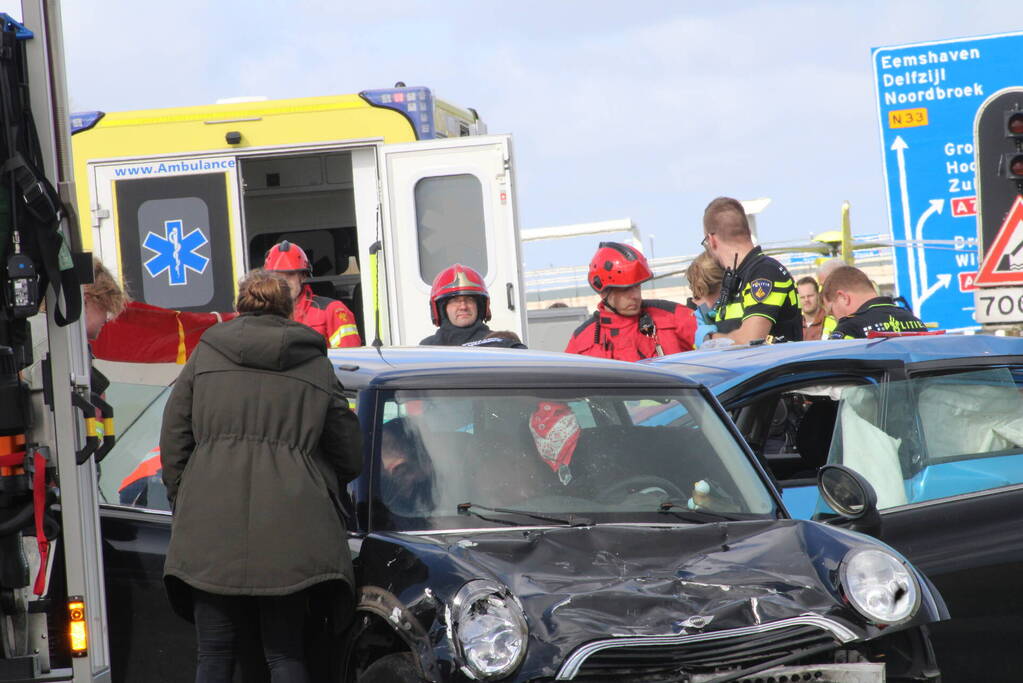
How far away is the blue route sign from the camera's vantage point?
13.8 m

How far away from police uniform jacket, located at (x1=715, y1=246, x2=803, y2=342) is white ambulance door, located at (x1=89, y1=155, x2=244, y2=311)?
428 centimetres

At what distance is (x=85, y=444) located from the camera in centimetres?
466

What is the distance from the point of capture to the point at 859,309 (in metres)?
8.33

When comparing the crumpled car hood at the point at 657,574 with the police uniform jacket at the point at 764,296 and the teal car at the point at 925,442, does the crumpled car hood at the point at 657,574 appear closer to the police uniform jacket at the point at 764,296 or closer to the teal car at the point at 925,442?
the teal car at the point at 925,442

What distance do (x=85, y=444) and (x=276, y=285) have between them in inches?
30.8

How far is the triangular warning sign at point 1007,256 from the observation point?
10.1 meters

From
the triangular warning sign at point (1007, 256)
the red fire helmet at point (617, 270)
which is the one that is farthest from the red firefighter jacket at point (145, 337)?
the triangular warning sign at point (1007, 256)

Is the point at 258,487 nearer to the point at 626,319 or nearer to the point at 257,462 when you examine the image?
the point at 257,462

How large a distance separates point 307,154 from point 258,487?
6.96 m

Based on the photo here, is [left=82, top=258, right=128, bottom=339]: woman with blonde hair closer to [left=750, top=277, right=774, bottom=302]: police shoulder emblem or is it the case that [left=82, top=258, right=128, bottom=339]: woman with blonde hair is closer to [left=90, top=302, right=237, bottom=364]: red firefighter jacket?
[left=90, top=302, right=237, bottom=364]: red firefighter jacket

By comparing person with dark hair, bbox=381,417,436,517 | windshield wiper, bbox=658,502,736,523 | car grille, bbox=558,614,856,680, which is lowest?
car grille, bbox=558,614,856,680

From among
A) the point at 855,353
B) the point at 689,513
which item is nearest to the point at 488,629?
the point at 689,513

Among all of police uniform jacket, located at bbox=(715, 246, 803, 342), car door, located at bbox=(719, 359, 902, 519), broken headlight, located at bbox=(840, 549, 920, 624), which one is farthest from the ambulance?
broken headlight, located at bbox=(840, 549, 920, 624)

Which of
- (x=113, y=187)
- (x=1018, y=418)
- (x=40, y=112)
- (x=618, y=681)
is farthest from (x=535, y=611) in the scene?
(x=113, y=187)
